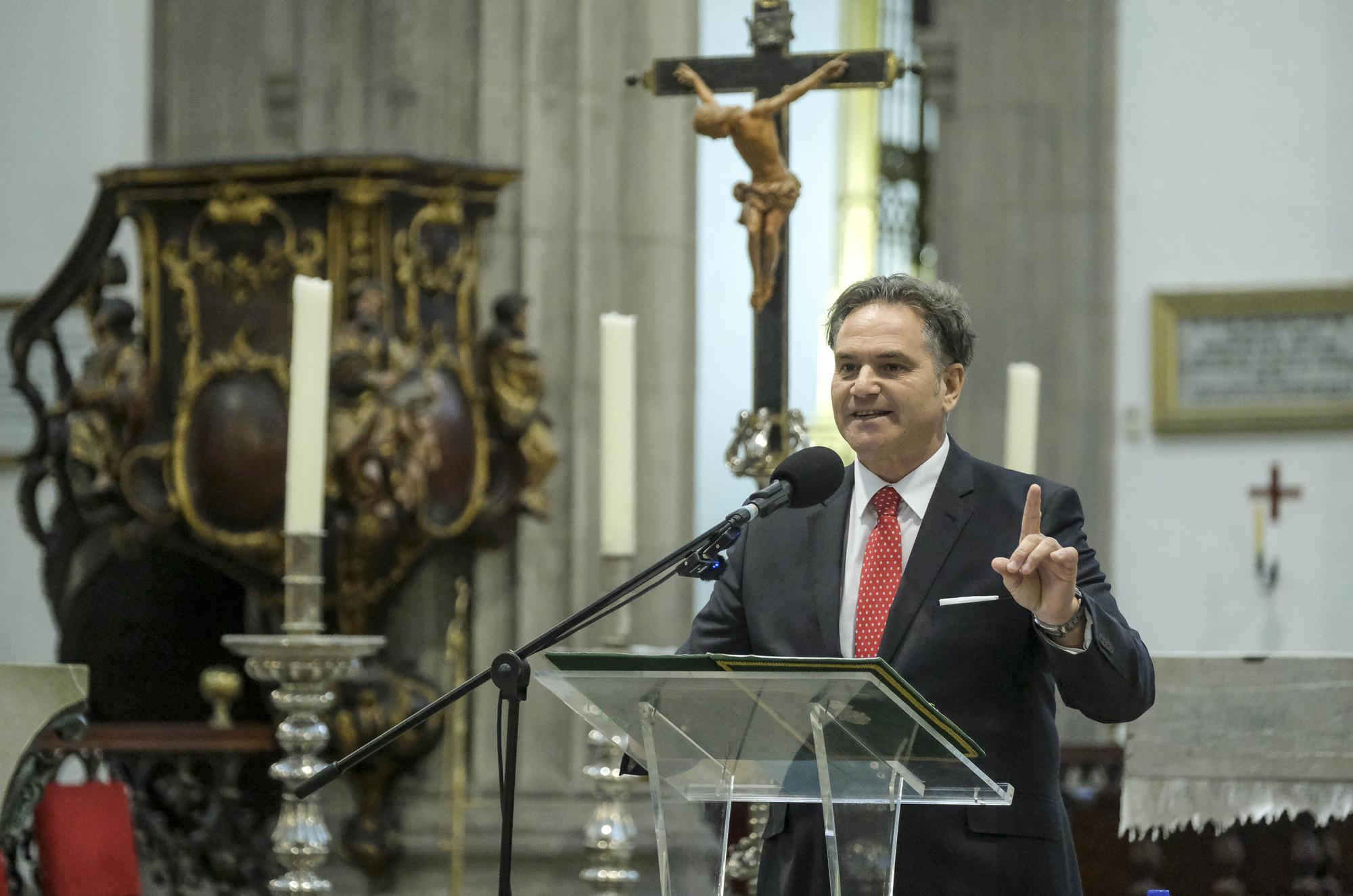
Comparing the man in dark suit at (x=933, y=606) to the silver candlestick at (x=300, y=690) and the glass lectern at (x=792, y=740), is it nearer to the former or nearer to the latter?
the glass lectern at (x=792, y=740)

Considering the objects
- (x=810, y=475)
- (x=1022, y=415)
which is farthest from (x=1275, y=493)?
(x=810, y=475)

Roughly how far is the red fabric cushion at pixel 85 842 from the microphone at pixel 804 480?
2046 mm

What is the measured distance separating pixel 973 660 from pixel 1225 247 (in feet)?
18.0

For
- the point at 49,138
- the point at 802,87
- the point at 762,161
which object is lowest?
the point at 762,161

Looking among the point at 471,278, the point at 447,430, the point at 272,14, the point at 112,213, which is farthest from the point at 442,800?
the point at 272,14

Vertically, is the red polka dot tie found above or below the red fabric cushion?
above

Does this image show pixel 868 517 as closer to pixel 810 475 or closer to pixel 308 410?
pixel 810 475

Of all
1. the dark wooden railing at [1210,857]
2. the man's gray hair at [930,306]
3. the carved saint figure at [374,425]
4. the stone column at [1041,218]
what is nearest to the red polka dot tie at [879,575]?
the man's gray hair at [930,306]

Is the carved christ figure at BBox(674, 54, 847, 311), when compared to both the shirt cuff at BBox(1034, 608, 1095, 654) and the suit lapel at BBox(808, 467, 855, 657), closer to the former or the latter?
the suit lapel at BBox(808, 467, 855, 657)

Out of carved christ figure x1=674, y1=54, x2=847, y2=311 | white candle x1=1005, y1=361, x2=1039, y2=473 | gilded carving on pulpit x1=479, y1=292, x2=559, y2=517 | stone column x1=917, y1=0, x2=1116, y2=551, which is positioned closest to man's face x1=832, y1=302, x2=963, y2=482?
carved christ figure x1=674, y1=54, x2=847, y2=311

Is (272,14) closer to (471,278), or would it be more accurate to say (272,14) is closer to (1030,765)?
(471,278)

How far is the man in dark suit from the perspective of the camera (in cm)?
260

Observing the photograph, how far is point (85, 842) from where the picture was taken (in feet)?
13.1

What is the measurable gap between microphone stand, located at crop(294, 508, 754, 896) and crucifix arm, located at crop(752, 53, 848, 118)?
1.74 metres
